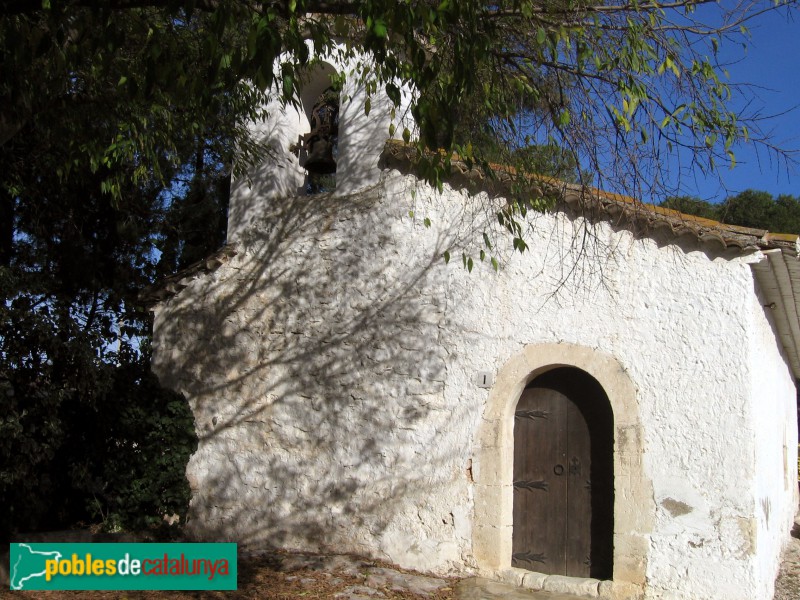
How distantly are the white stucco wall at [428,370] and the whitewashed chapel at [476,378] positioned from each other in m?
0.02

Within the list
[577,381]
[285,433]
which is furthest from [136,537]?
[577,381]

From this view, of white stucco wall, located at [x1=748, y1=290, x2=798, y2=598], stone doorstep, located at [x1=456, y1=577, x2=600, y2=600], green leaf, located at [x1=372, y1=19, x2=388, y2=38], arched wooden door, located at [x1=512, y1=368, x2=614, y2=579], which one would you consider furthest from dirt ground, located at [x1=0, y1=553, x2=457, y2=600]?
green leaf, located at [x1=372, y1=19, x2=388, y2=38]

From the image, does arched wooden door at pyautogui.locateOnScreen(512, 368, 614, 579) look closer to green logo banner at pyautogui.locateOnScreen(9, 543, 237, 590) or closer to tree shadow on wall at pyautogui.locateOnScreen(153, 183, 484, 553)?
tree shadow on wall at pyautogui.locateOnScreen(153, 183, 484, 553)

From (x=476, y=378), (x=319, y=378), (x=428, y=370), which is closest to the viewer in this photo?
(x=476, y=378)

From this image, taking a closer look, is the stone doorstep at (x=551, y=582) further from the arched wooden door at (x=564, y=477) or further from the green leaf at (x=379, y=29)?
the green leaf at (x=379, y=29)

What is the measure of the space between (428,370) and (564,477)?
150 cm

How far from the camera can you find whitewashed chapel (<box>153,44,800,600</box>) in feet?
19.3

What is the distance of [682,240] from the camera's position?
20.1ft

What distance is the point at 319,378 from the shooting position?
23.6ft

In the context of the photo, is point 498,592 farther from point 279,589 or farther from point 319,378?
point 319,378

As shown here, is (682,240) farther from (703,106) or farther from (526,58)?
(526,58)

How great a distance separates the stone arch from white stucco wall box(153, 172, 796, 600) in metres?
0.07

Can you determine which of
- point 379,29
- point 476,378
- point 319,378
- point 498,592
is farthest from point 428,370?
point 379,29

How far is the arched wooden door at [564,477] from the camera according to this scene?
20.8ft
